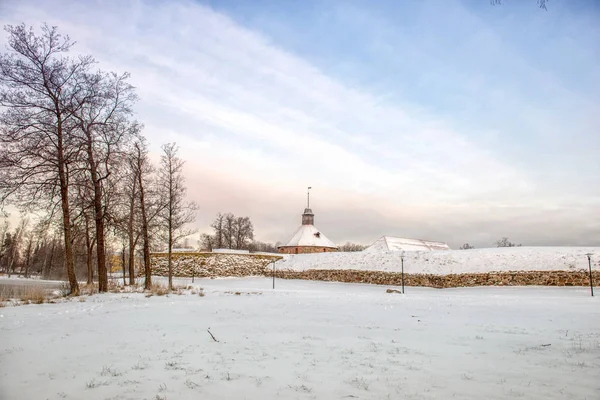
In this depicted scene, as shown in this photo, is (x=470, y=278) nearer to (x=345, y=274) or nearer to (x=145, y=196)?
(x=345, y=274)

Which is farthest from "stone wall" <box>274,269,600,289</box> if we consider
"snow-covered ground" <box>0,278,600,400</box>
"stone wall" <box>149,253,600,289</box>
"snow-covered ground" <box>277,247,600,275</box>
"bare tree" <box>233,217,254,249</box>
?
"bare tree" <box>233,217,254,249</box>

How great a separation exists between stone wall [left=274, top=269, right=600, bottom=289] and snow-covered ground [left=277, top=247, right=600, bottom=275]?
506mm

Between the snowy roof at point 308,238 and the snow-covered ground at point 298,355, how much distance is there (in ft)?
154

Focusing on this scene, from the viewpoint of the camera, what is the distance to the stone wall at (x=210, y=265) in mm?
44469

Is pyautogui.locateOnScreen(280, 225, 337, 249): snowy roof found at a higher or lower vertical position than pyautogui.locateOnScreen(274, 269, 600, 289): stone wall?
higher

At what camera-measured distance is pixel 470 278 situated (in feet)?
92.9

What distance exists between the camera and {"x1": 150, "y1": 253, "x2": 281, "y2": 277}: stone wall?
44469 mm

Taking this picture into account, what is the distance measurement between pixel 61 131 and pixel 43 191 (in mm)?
2685

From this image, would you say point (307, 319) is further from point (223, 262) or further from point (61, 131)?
point (223, 262)

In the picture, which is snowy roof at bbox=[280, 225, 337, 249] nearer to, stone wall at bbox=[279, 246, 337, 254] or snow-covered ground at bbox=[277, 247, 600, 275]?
stone wall at bbox=[279, 246, 337, 254]

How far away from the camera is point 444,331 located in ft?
28.8

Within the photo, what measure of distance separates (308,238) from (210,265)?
736 inches

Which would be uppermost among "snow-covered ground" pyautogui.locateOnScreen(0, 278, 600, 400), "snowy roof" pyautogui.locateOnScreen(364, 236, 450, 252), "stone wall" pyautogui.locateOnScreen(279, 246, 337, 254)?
"snowy roof" pyautogui.locateOnScreen(364, 236, 450, 252)

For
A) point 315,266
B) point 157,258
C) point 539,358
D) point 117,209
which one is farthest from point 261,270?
point 539,358
